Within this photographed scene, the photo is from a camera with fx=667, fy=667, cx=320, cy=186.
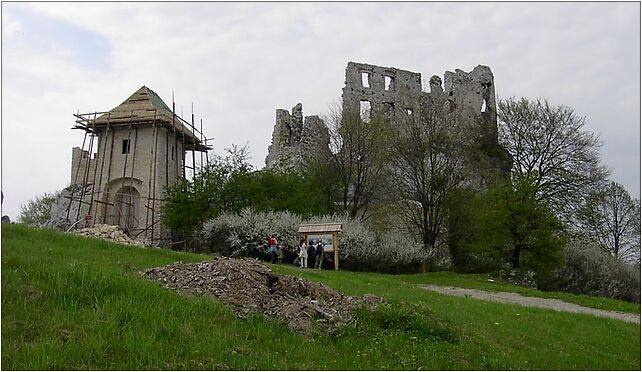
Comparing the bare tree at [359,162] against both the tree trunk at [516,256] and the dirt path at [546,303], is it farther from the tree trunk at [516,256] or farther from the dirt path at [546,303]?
the dirt path at [546,303]

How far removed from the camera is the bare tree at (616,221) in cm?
3756

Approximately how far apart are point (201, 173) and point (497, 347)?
25.9 metres

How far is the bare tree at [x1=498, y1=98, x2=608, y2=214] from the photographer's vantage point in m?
36.8

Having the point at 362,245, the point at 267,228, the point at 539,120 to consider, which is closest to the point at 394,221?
the point at 362,245

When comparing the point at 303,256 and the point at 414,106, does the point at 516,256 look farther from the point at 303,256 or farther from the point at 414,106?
the point at 414,106

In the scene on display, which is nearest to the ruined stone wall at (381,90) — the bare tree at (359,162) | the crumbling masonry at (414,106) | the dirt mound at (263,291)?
the crumbling masonry at (414,106)

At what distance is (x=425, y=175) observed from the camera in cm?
3378

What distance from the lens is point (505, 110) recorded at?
1703 inches

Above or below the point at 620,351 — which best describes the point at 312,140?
above

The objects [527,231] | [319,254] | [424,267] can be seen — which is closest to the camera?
[319,254]

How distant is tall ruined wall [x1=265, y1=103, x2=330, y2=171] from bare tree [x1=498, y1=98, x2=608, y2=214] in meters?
11.5

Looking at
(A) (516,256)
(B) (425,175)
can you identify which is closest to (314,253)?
(A) (516,256)

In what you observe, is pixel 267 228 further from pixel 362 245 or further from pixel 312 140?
pixel 312 140

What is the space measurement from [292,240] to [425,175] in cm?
883
